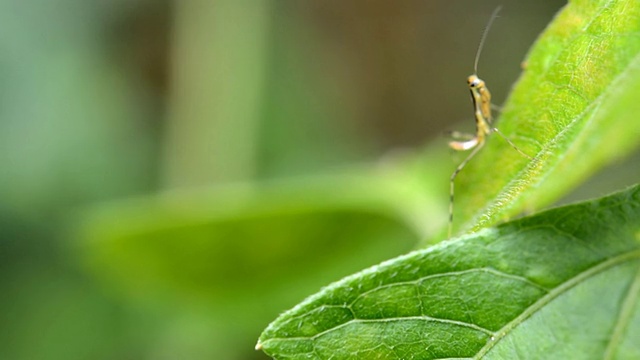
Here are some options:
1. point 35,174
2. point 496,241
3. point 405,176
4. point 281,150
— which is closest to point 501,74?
point 281,150

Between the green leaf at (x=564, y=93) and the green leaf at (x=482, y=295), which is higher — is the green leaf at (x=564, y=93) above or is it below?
above

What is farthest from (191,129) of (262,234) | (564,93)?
(564,93)

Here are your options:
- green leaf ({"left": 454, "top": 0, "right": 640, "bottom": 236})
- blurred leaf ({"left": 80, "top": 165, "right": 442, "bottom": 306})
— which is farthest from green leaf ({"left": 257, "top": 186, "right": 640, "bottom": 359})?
blurred leaf ({"left": 80, "top": 165, "right": 442, "bottom": 306})

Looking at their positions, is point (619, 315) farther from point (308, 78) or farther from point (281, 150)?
point (308, 78)

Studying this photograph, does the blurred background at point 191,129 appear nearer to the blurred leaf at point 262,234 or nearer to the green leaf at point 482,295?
the blurred leaf at point 262,234

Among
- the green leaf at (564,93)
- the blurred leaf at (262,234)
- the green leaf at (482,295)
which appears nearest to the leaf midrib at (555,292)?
the green leaf at (482,295)
